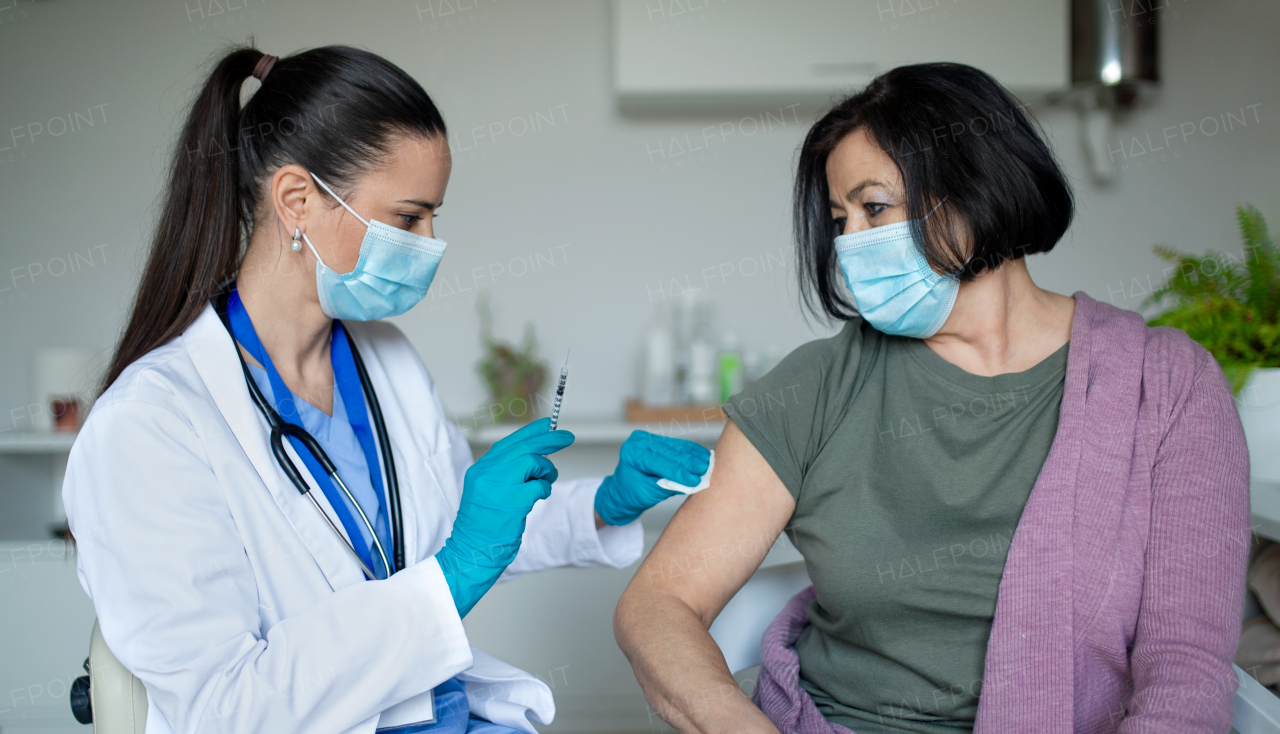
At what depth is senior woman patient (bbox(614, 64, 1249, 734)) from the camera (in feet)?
3.38

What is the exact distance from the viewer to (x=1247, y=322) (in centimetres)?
131

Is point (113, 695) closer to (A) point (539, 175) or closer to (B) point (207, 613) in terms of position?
(B) point (207, 613)

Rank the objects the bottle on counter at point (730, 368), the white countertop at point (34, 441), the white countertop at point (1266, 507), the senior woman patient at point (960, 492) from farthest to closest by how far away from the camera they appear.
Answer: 1. the bottle on counter at point (730, 368)
2. the white countertop at point (34, 441)
3. the white countertop at point (1266, 507)
4. the senior woman patient at point (960, 492)

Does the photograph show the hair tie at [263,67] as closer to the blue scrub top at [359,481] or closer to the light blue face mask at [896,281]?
the blue scrub top at [359,481]

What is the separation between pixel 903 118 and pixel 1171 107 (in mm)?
1995

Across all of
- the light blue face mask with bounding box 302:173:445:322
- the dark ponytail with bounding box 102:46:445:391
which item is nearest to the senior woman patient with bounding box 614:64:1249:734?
the light blue face mask with bounding box 302:173:445:322

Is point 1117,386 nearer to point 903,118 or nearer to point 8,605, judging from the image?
point 903,118

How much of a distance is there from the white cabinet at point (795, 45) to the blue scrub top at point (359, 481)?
4.67 ft

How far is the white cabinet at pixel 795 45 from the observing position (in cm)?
231

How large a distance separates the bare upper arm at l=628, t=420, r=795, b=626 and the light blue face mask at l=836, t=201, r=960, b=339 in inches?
10.8

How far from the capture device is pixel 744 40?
7.59 ft

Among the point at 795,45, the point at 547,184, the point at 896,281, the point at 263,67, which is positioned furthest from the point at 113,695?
the point at 795,45

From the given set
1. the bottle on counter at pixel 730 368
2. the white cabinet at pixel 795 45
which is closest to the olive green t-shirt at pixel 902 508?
the bottle on counter at pixel 730 368

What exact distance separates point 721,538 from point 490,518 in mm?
339
